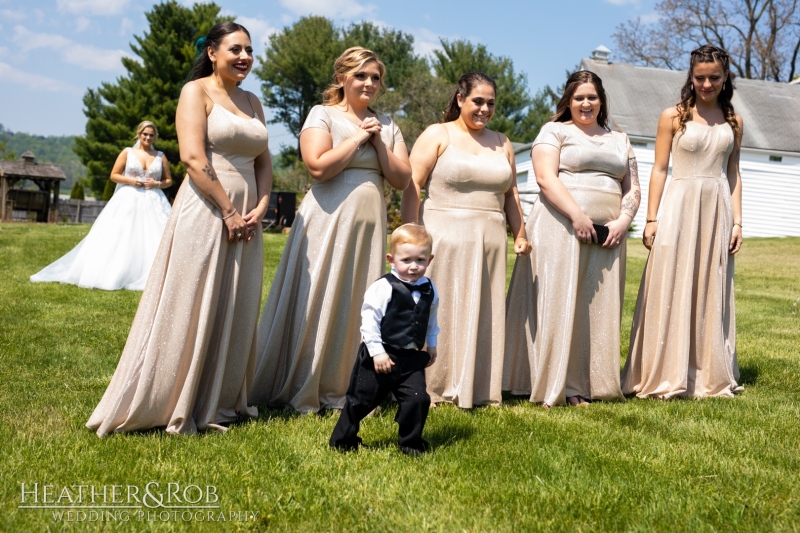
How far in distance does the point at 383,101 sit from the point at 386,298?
143ft

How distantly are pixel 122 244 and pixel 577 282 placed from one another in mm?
8876

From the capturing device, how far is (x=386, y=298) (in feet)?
15.4

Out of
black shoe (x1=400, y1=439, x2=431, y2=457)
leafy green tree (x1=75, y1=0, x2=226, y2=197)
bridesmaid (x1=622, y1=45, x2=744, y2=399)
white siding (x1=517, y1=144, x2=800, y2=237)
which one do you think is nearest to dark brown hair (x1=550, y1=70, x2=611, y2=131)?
bridesmaid (x1=622, y1=45, x2=744, y2=399)

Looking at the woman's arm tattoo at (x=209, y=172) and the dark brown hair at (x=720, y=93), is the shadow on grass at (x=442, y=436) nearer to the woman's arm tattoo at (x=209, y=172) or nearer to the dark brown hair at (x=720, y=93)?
the woman's arm tattoo at (x=209, y=172)

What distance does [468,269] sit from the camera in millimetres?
6262

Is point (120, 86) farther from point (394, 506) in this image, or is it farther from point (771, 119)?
point (394, 506)

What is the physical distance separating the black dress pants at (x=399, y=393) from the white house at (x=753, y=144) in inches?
1221

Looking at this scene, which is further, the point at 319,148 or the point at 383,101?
the point at 383,101

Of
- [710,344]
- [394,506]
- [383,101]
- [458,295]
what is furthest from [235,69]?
[383,101]

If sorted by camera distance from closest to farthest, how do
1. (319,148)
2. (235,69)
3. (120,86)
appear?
(235,69) → (319,148) → (120,86)

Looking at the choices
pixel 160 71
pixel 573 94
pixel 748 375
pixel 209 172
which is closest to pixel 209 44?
pixel 209 172

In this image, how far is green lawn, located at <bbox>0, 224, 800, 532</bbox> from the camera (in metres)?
3.79

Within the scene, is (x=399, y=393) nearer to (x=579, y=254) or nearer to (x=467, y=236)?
(x=467, y=236)

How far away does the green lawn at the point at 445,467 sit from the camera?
3795mm
